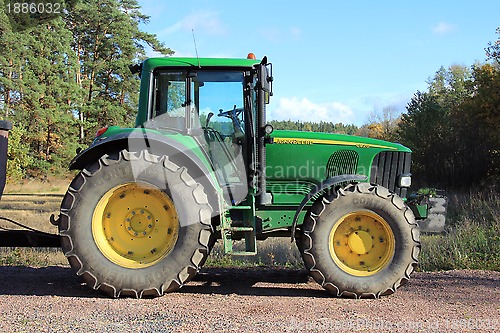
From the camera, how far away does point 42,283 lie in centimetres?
607

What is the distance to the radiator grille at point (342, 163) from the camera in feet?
20.4

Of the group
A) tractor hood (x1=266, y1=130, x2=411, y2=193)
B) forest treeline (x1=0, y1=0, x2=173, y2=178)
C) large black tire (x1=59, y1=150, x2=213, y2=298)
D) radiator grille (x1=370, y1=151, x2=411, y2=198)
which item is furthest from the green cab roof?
forest treeline (x1=0, y1=0, x2=173, y2=178)

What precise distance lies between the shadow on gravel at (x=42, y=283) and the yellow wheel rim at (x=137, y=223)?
1.86 feet

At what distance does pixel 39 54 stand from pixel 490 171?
1034 inches

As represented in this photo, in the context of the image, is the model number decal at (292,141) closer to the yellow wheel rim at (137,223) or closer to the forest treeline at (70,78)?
the yellow wheel rim at (137,223)

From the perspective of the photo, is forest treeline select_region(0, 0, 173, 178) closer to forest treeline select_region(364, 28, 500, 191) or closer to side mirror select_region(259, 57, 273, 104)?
forest treeline select_region(364, 28, 500, 191)

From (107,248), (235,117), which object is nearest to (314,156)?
(235,117)

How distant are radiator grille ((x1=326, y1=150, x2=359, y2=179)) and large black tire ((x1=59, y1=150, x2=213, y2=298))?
5.58 feet

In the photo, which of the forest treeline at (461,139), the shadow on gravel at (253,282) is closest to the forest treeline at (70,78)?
the forest treeline at (461,139)

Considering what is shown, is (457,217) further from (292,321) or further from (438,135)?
(292,321)

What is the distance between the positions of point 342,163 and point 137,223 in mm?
2505

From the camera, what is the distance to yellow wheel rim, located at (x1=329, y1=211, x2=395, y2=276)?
5602 millimetres

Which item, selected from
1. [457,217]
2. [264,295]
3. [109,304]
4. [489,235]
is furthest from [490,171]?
[109,304]

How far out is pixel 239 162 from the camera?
5.89 meters
